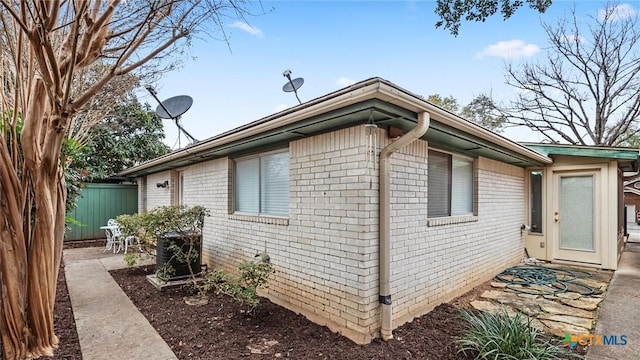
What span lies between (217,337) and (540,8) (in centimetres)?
570

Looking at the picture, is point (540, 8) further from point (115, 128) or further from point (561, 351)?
point (115, 128)

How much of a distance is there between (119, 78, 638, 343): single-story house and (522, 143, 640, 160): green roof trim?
0.07 feet

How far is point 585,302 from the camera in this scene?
185 inches

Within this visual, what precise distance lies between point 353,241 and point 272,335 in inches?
56.0

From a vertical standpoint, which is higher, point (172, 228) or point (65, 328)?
point (172, 228)

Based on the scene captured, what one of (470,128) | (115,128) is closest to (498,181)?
(470,128)

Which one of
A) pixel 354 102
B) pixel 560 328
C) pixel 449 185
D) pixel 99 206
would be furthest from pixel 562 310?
pixel 99 206

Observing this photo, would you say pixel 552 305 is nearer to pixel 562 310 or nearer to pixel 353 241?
pixel 562 310

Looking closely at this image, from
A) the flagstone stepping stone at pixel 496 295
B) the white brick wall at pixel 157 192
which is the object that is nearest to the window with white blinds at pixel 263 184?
the flagstone stepping stone at pixel 496 295

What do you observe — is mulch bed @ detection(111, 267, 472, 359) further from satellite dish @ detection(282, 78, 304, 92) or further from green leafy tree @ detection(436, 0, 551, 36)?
satellite dish @ detection(282, 78, 304, 92)

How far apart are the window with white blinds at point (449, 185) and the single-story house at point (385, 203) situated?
3 cm

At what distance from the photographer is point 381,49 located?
26.6 feet

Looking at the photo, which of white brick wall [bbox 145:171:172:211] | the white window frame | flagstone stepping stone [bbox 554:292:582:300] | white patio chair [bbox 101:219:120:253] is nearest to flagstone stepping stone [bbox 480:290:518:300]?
flagstone stepping stone [bbox 554:292:582:300]

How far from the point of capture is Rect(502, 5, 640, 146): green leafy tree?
15.4 meters
